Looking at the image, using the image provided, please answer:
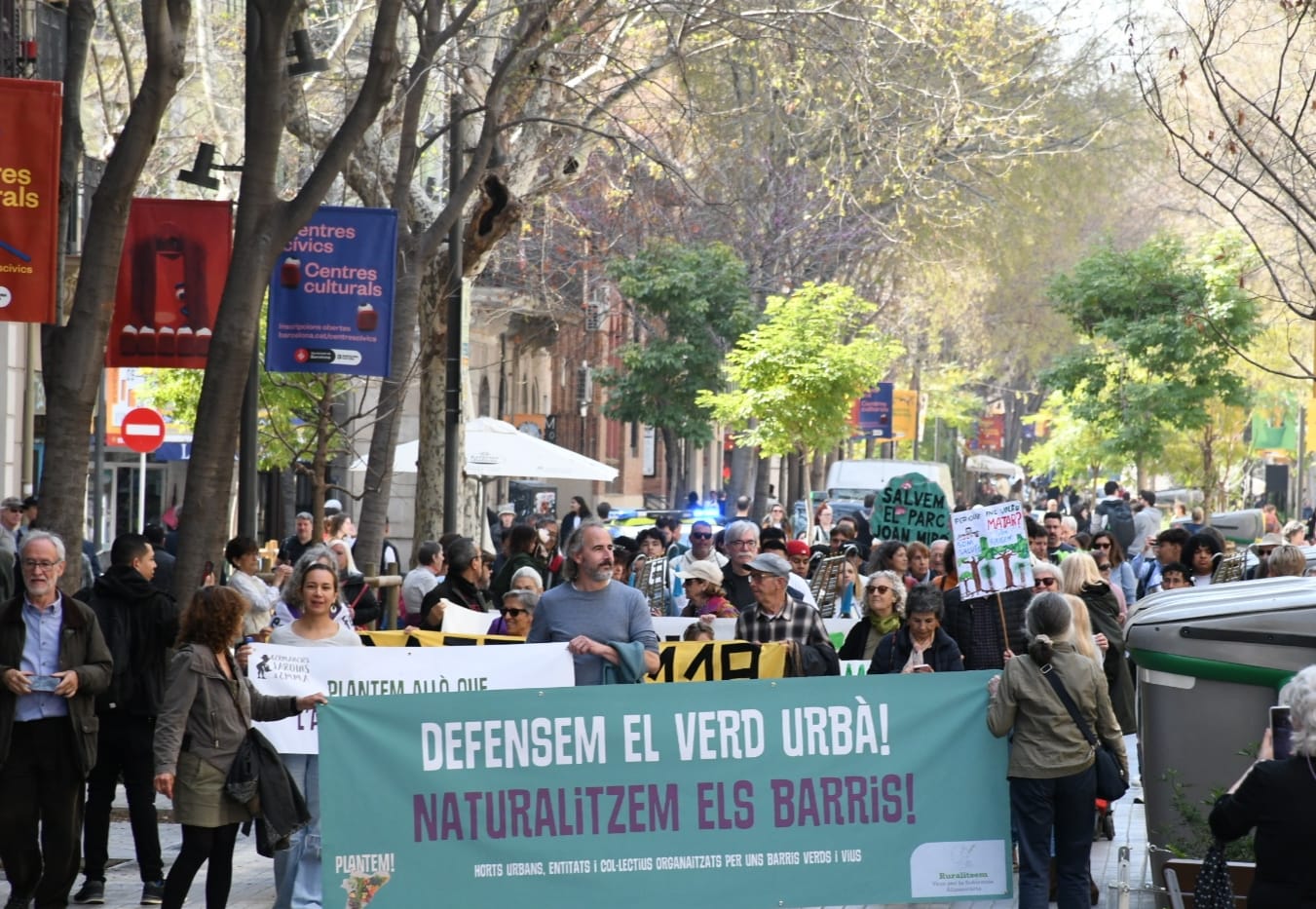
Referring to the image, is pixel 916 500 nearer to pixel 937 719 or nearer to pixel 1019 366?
pixel 937 719

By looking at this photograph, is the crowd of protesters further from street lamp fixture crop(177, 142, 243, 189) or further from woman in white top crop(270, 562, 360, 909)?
street lamp fixture crop(177, 142, 243, 189)

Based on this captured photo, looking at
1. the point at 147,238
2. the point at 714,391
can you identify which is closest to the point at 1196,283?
the point at 714,391

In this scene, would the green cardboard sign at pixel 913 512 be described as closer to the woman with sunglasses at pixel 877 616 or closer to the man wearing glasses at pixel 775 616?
the woman with sunglasses at pixel 877 616

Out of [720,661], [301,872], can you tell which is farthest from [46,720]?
[720,661]

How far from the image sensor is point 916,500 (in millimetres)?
20250

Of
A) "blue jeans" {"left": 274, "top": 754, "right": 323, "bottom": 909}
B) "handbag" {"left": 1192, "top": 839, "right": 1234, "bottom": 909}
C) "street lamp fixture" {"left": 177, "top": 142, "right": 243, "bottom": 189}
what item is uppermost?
"street lamp fixture" {"left": 177, "top": 142, "right": 243, "bottom": 189}

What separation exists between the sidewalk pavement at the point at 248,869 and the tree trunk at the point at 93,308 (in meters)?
1.79

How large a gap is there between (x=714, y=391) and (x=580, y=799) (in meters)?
40.9

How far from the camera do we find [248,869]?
1127 centimetres

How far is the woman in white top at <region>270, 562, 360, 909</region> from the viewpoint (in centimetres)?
920

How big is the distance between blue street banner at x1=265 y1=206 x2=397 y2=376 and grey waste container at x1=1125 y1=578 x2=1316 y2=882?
8.73m

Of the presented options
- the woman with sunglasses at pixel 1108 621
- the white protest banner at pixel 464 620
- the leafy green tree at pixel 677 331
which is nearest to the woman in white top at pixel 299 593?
the white protest banner at pixel 464 620

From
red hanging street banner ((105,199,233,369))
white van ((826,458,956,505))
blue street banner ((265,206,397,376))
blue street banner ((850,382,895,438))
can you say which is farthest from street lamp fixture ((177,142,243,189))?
blue street banner ((850,382,895,438))

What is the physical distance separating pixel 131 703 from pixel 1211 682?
5.09m
